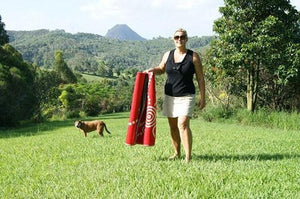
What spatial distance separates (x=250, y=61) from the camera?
61.6 ft

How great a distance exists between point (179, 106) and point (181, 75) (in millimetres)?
492

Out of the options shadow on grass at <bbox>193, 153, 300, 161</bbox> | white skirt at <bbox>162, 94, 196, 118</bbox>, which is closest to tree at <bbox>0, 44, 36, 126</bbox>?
white skirt at <bbox>162, 94, 196, 118</bbox>

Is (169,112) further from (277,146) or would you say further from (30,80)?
(30,80)

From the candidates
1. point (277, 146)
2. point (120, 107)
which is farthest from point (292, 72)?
point (120, 107)

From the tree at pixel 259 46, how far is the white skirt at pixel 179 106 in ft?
41.9

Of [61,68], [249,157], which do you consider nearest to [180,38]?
[249,157]

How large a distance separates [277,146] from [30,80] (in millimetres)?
27327

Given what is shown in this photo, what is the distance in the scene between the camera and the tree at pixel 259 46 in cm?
1728

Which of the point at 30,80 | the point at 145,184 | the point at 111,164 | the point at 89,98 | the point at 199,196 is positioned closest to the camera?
the point at 199,196

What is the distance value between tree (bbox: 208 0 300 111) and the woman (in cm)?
1270

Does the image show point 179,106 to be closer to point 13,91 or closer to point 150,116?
point 150,116

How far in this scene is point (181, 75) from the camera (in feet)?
17.9

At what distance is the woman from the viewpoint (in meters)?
5.41

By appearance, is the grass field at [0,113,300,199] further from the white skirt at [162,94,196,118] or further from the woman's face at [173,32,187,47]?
the woman's face at [173,32,187,47]
